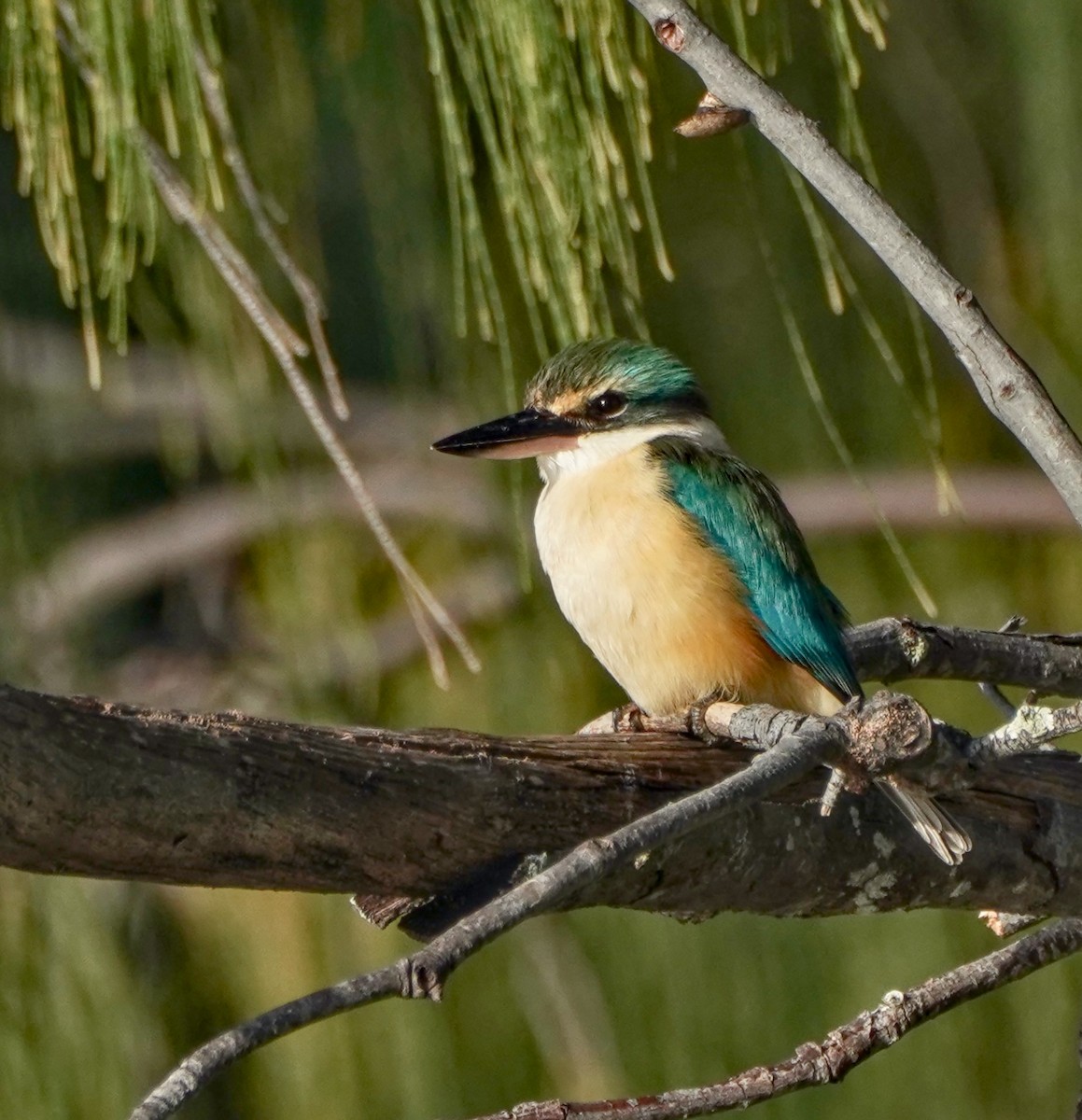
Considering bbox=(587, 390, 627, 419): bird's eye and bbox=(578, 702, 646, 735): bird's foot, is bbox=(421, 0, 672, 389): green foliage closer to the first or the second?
bbox=(578, 702, 646, 735): bird's foot

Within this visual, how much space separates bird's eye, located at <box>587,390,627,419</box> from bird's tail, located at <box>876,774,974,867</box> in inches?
34.8

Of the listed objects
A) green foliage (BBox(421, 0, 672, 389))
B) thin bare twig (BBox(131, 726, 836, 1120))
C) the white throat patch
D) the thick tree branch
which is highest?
green foliage (BBox(421, 0, 672, 389))

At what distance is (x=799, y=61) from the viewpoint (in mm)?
2338

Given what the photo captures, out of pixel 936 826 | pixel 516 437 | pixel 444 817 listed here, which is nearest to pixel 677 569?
pixel 516 437

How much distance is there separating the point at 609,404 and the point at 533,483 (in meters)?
0.39

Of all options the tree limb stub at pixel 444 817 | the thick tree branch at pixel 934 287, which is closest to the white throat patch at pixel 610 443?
the tree limb stub at pixel 444 817

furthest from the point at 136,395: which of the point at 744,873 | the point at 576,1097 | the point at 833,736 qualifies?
the point at 833,736

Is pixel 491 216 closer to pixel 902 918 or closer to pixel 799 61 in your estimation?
pixel 799 61

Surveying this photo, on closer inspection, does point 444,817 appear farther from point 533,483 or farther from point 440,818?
point 533,483

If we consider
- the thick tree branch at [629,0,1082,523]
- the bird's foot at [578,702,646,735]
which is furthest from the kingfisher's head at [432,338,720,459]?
the thick tree branch at [629,0,1082,523]

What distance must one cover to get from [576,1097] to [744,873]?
84 cm

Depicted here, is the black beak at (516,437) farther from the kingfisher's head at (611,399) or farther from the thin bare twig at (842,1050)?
the thin bare twig at (842,1050)

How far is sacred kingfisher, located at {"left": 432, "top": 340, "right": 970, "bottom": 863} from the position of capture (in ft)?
7.32

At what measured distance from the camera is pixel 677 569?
7.46ft
